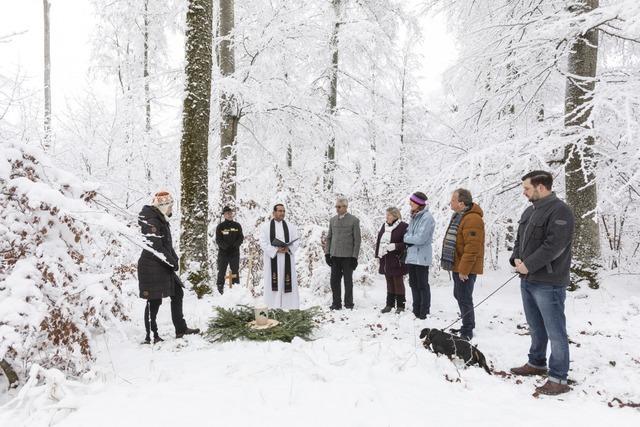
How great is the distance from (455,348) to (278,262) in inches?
130

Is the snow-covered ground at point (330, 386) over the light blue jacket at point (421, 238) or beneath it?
beneath

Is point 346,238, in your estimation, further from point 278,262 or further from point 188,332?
point 188,332

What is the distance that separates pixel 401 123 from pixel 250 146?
30.2 ft

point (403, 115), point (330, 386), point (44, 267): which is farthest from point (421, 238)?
point (403, 115)

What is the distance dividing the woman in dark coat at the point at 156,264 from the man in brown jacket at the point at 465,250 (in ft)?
12.1


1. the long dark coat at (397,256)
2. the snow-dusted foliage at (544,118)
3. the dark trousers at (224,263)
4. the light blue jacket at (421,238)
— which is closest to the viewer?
the snow-dusted foliage at (544,118)

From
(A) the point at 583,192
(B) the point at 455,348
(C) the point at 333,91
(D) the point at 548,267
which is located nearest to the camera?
(D) the point at 548,267

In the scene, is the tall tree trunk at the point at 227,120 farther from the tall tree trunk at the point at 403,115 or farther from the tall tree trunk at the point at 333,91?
the tall tree trunk at the point at 403,115

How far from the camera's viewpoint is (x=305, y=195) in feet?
35.8

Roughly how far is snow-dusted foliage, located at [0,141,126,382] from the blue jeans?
4.02 meters

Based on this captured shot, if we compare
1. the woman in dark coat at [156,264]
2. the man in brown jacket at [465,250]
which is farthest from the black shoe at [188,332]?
→ the man in brown jacket at [465,250]

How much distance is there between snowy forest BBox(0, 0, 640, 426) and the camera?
3.34m

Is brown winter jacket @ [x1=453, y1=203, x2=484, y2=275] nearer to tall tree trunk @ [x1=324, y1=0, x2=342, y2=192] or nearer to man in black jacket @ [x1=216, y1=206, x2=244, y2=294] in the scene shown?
man in black jacket @ [x1=216, y1=206, x2=244, y2=294]

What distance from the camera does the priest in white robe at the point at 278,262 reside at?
22.5ft
